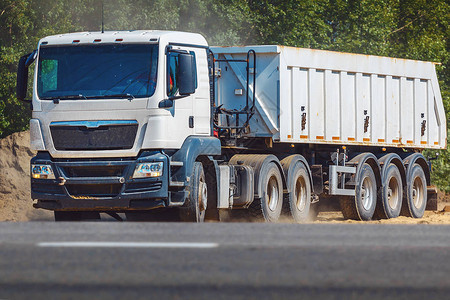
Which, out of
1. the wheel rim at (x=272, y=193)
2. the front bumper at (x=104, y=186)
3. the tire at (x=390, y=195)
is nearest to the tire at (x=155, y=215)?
the front bumper at (x=104, y=186)

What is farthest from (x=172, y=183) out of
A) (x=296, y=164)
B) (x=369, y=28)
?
(x=369, y=28)

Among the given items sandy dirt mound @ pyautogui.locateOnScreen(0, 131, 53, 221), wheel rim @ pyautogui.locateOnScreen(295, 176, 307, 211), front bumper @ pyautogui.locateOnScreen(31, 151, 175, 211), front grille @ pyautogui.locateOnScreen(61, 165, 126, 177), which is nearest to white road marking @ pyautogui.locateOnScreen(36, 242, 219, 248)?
front bumper @ pyautogui.locateOnScreen(31, 151, 175, 211)

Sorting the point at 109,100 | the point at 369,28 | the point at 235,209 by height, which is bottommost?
the point at 235,209

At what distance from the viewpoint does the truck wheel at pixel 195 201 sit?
13648 mm

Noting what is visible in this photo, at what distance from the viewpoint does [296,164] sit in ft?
57.1

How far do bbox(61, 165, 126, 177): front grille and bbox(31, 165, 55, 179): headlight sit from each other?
7.5 inches

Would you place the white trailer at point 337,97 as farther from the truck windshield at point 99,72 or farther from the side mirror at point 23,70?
the side mirror at point 23,70

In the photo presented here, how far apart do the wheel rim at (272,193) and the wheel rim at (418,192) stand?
6.22m

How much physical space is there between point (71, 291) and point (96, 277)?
43cm

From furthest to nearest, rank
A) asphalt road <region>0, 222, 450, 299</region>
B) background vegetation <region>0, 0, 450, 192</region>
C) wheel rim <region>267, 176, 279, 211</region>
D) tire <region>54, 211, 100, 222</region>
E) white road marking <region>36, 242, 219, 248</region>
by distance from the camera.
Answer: background vegetation <region>0, 0, 450, 192</region>
wheel rim <region>267, 176, 279, 211</region>
tire <region>54, 211, 100, 222</region>
white road marking <region>36, 242, 219, 248</region>
asphalt road <region>0, 222, 450, 299</region>

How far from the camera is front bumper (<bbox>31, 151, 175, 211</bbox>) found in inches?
520

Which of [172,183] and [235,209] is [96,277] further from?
[235,209]

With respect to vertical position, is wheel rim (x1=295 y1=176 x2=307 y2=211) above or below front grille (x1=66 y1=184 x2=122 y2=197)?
below

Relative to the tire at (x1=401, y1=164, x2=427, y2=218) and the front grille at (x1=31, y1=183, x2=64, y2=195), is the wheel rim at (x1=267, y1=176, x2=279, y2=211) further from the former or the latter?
the tire at (x1=401, y1=164, x2=427, y2=218)
